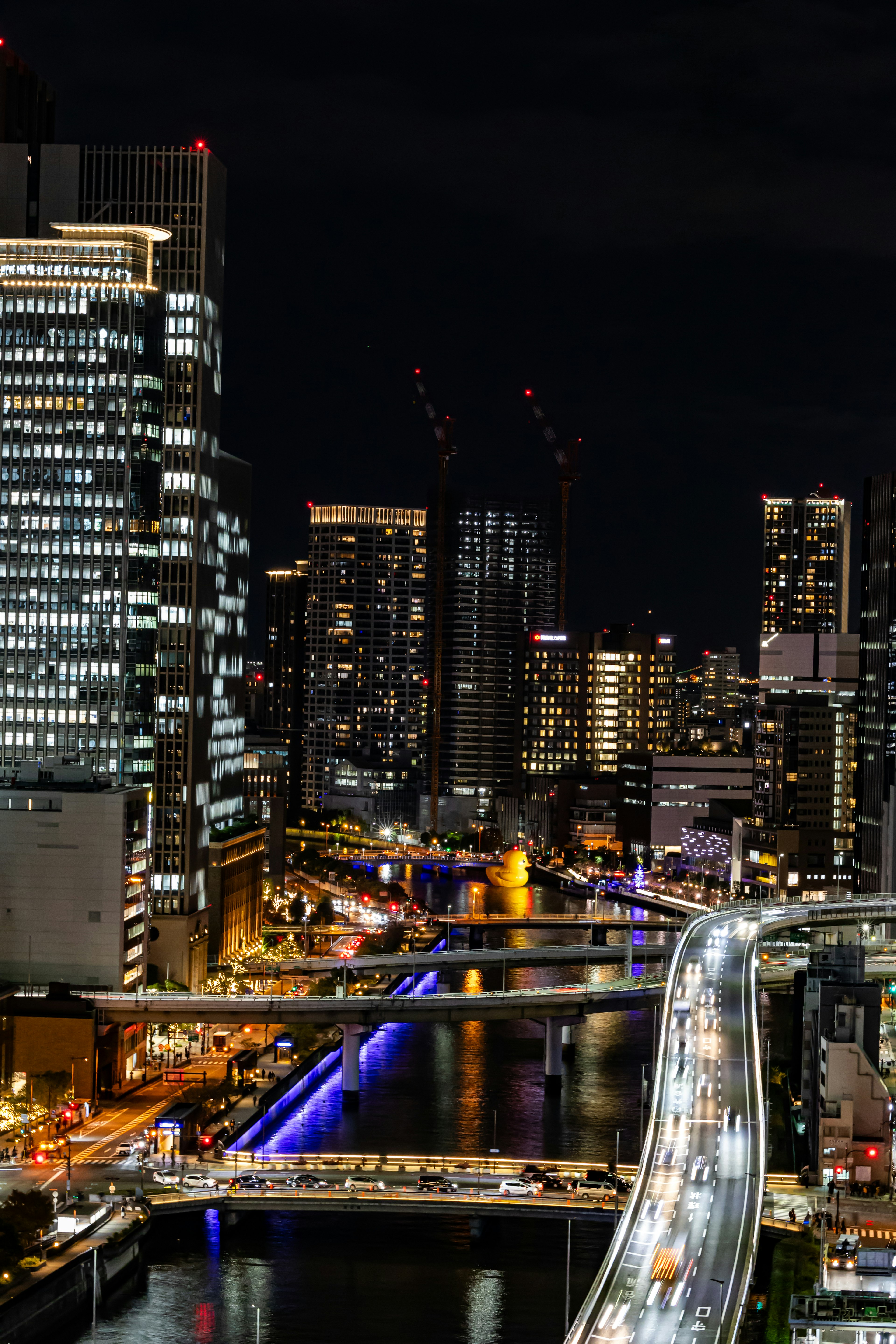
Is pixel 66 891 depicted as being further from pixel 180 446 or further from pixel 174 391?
pixel 174 391

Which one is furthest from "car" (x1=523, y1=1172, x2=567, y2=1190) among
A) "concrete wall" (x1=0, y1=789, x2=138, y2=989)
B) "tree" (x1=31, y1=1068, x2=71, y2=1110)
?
"concrete wall" (x1=0, y1=789, x2=138, y2=989)

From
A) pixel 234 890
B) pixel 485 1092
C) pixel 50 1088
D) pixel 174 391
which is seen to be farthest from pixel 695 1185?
pixel 174 391

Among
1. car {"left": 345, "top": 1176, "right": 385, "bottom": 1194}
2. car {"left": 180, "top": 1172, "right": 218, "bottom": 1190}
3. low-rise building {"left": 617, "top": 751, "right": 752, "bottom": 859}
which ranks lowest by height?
car {"left": 180, "top": 1172, "right": 218, "bottom": 1190}

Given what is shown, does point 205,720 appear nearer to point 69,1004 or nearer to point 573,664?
point 69,1004

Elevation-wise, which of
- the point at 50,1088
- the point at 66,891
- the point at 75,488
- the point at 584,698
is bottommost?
the point at 50,1088

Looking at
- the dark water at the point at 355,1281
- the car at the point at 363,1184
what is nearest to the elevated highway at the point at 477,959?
Answer: the car at the point at 363,1184

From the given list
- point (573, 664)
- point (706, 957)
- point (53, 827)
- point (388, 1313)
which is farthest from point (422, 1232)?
point (573, 664)

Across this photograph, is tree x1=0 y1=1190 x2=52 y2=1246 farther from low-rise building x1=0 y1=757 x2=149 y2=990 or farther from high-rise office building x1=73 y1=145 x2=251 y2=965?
high-rise office building x1=73 y1=145 x2=251 y2=965
